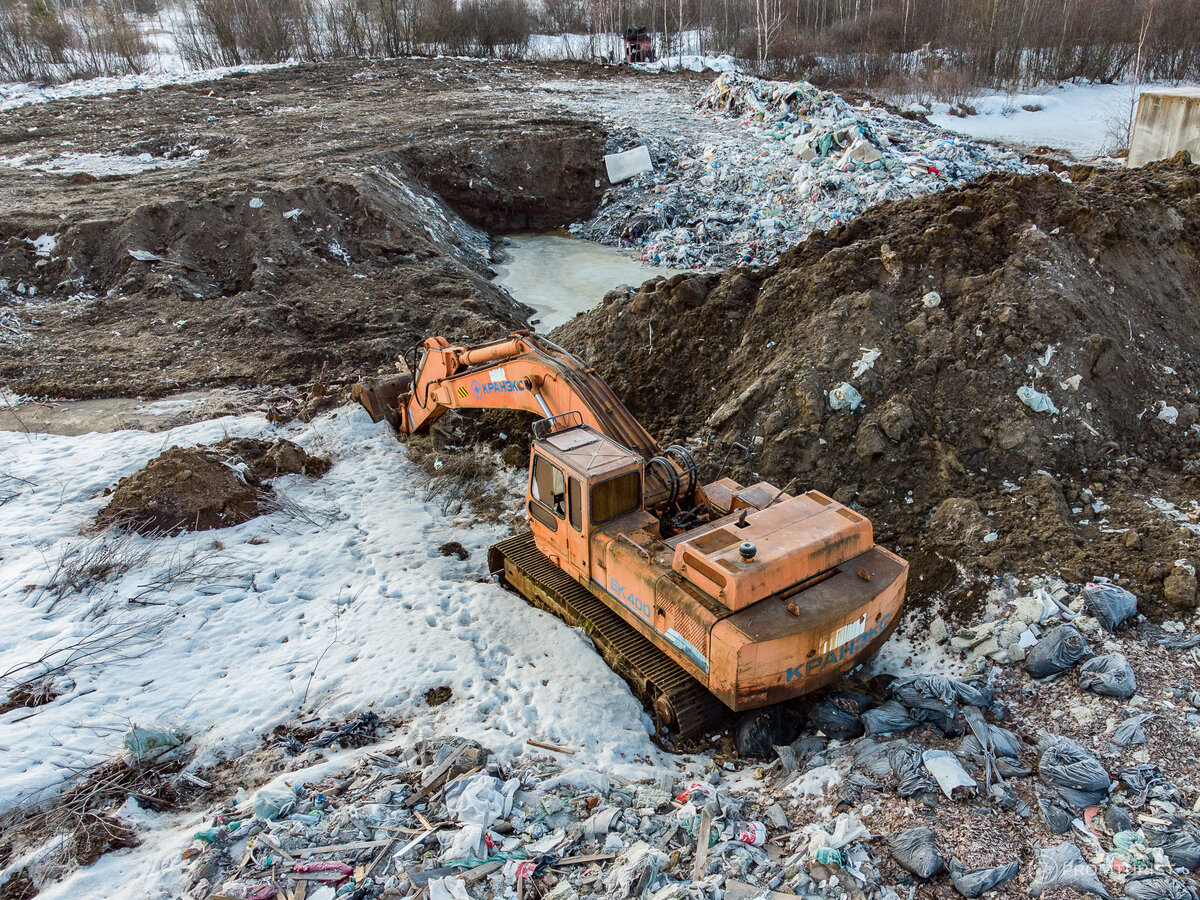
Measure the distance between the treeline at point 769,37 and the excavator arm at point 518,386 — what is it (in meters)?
26.5

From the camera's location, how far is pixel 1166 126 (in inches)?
571

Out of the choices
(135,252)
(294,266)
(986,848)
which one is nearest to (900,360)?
(986,848)

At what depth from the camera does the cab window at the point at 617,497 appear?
232 inches

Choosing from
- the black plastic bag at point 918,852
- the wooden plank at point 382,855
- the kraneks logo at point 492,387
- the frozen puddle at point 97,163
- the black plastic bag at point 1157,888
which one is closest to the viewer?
the black plastic bag at point 1157,888

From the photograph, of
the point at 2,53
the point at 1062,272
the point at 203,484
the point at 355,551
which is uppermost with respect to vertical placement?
the point at 2,53

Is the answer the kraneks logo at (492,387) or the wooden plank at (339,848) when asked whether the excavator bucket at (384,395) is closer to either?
the kraneks logo at (492,387)

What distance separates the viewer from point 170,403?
35.0ft

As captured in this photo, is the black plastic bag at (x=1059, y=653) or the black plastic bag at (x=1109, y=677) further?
the black plastic bag at (x=1059, y=653)

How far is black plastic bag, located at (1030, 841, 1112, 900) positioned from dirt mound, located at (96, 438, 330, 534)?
7.60 m

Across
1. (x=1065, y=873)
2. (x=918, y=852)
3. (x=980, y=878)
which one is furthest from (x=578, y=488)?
(x=1065, y=873)

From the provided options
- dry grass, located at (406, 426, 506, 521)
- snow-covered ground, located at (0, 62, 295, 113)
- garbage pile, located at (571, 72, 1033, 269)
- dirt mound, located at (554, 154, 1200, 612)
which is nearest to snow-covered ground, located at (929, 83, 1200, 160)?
garbage pile, located at (571, 72, 1033, 269)

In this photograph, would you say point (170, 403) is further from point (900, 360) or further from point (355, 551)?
point (900, 360)

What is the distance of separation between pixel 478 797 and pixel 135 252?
13.6 m

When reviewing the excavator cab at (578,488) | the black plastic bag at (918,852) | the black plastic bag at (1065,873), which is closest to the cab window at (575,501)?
the excavator cab at (578,488)
